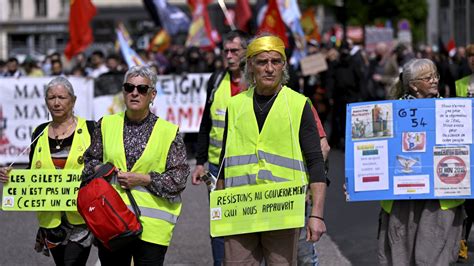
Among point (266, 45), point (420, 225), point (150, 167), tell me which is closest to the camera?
point (266, 45)

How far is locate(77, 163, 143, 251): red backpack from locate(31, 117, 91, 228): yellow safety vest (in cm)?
93

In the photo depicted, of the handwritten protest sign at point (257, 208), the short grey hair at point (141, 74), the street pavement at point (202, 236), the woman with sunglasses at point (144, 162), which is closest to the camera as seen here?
the handwritten protest sign at point (257, 208)

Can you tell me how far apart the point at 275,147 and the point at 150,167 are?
756 mm

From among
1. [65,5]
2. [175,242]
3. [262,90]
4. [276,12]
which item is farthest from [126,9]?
[262,90]

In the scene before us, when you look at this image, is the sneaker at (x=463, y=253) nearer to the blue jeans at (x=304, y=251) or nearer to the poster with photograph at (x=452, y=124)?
the poster with photograph at (x=452, y=124)

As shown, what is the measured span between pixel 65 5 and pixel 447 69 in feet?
187

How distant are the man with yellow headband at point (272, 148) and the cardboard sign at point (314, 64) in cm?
1359

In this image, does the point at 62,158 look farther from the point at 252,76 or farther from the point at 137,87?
the point at 252,76

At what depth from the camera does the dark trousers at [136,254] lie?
18.5ft

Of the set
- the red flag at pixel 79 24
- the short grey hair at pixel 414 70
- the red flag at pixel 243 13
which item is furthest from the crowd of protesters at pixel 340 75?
the short grey hair at pixel 414 70

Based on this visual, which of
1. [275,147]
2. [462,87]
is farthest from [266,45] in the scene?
[462,87]

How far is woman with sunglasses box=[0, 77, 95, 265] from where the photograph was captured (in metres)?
6.39

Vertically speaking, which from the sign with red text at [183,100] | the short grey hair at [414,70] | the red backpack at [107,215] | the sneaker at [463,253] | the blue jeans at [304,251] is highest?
the sign with red text at [183,100]

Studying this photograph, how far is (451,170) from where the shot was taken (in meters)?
6.35
